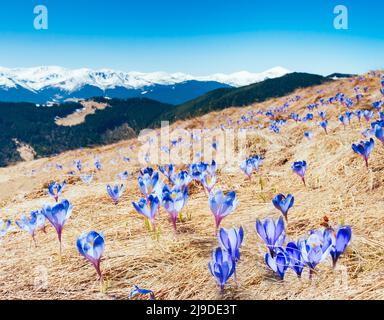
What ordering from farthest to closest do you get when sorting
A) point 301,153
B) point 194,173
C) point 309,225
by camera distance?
1. point 301,153
2. point 194,173
3. point 309,225

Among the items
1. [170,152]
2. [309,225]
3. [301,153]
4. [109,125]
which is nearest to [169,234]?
[309,225]

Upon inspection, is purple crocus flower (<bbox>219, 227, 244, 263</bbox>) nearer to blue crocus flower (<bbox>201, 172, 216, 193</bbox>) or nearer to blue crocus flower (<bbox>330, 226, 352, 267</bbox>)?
blue crocus flower (<bbox>330, 226, 352, 267</bbox>)

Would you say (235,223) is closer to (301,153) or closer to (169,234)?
(169,234)

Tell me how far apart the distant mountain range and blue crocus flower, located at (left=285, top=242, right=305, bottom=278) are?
115 ft

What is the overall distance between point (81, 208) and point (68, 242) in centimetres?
125

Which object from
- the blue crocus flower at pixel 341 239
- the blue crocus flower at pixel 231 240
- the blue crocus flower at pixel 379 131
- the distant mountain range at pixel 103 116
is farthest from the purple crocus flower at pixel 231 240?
the distant mountain range at pixel 103 116

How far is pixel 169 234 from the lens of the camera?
2.31 m

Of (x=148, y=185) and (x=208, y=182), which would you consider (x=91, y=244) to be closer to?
(x=148, y=185)

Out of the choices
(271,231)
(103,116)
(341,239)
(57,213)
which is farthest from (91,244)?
(103,116)

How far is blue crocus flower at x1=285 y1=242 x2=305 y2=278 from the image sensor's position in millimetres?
1395

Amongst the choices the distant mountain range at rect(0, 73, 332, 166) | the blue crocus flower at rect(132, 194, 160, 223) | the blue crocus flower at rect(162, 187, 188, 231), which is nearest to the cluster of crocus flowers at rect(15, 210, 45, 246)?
the blue crocus flower at rect(132, 194, 160, 223)

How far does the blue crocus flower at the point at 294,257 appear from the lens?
1395 millimetres

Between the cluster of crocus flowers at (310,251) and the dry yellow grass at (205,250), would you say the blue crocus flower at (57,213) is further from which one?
the cluster of crocus flowers at (310,251)

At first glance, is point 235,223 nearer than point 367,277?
No
